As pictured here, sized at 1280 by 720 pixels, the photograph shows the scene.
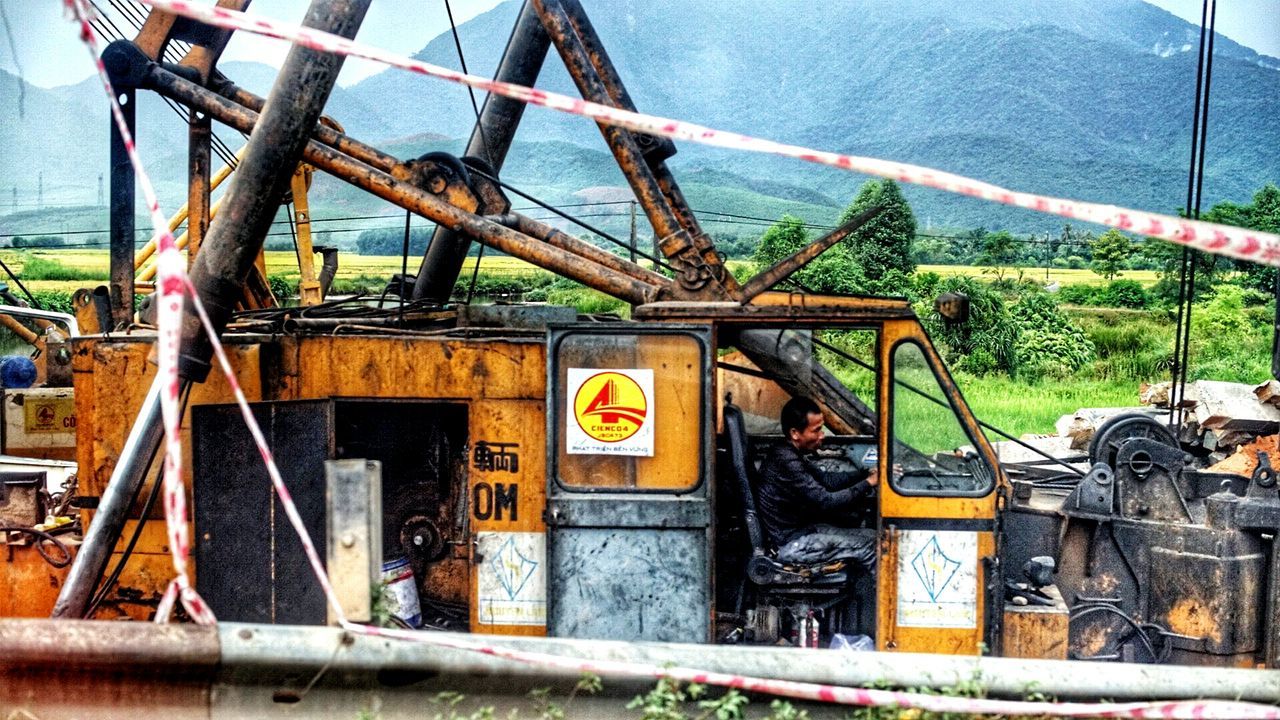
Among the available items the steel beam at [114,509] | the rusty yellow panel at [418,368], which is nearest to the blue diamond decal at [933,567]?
the rusty yellow panel at [418,368]

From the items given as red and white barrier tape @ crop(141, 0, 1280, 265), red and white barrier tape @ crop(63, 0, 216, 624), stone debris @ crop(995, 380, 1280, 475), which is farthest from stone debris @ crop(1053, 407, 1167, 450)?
red and white barrier tape @ crop(63, 0, 216, 624)

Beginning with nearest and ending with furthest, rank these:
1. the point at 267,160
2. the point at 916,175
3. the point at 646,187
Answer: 1. the point at 916,175
2. the point at 267,160
3. the point at 646,187

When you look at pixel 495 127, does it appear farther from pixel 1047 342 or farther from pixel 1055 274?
pixel 1055 274

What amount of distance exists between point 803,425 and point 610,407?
1173 millimetres

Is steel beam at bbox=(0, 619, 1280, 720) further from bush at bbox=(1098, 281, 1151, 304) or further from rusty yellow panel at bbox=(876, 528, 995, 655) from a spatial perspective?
bush at bbox=(1098, 281, 1151, 304)

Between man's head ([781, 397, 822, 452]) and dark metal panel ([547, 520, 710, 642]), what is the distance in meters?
0.94

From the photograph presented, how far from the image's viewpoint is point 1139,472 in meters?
6.66

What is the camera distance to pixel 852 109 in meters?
131

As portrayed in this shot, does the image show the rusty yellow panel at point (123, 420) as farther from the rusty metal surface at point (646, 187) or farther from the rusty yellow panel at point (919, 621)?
the rusty yellow panel at point (919, 621)

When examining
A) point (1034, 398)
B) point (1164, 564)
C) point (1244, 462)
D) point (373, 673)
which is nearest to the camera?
point (373, 673)

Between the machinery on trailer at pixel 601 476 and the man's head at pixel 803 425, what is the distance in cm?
30

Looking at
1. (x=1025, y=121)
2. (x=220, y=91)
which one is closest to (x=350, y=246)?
(x=1025, y=121)

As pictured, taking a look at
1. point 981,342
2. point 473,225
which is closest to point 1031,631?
point 473,225

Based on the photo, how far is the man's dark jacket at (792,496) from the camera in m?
6.41
